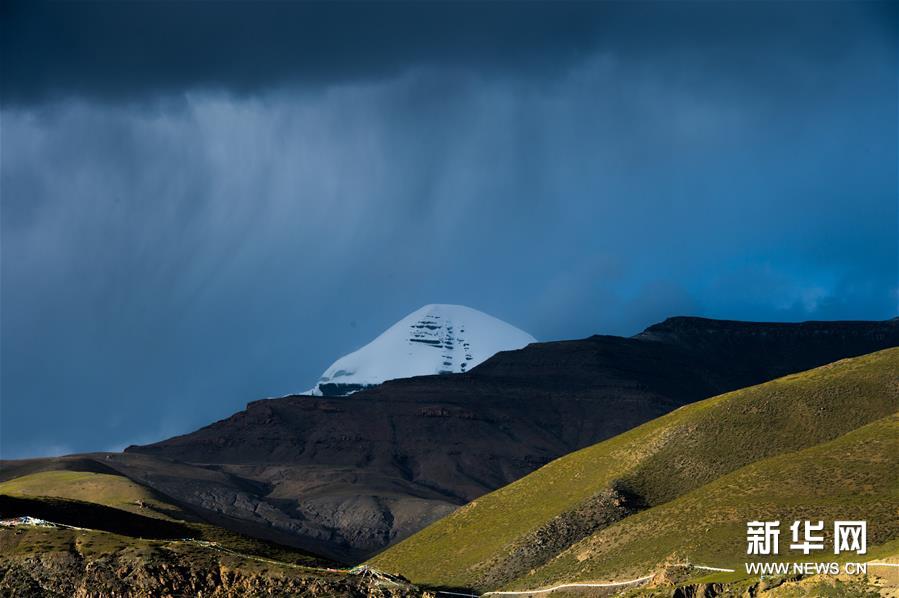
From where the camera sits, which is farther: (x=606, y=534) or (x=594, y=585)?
(x=606, y=534)

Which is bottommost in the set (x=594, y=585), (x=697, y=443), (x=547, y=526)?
(x=594, y=585)

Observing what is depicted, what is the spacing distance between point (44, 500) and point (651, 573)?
54.2 meters

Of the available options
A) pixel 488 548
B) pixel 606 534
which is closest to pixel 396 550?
pixel 488 548

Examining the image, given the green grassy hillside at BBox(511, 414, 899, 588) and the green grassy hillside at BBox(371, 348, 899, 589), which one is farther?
the green grassy hillside at BBox(371, 348, 899, 589)

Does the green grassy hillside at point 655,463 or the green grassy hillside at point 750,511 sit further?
the green grassy hillside at point 655,463

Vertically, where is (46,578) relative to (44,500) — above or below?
below

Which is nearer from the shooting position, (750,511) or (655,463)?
(750,511)

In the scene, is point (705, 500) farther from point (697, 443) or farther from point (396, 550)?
point (396, 550)

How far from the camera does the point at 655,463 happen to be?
6786 inches

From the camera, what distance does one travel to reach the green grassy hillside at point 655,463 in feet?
529

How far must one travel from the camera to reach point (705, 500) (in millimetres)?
148250

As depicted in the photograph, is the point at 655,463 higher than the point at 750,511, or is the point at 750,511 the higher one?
the point at 655,463

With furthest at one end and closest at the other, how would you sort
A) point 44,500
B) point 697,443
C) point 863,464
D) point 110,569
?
point 697,443, point 863,464, point 44,500, point 110,569

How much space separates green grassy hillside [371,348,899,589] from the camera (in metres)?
161
